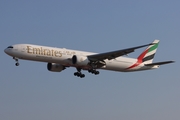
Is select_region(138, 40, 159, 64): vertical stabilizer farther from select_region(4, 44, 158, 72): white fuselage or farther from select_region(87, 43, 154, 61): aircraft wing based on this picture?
select_region(4, 44, 158, 72): white fuselage

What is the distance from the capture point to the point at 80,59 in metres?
64.4

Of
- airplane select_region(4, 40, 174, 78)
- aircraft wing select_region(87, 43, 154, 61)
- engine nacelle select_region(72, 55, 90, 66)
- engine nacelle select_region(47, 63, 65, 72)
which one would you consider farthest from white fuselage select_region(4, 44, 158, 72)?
engine nacelle select_region(47, 63, 65, 72)

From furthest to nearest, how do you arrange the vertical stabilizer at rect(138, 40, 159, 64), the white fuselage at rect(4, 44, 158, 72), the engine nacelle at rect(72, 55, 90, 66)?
the vertical stabilizer at rect(138, 40, 159, 64) → the engine nacelle at rect(72, 55, 90, 66) → the white fuselage at rect(4, 44, 158, 72)

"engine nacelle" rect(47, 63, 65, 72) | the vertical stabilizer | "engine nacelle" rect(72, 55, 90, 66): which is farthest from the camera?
the vertical stabilizer

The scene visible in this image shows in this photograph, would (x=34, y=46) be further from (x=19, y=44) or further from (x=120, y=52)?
(x=120, y=52)

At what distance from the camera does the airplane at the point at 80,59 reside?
62406 millimetres

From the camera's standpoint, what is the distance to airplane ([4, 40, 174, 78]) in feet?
205

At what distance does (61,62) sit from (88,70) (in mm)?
5852

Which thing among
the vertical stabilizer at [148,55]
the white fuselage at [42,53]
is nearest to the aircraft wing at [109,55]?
the white fuselage at [42,53]

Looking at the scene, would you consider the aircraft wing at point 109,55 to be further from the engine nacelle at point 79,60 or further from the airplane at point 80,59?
the engine nacelle at point 79,60

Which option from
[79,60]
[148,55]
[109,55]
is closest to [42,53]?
[79,60]

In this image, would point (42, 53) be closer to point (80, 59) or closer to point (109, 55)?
point (80, 59)

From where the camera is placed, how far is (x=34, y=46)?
6291cm

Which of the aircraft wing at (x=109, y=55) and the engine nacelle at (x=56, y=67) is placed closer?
the aircraft wing at (x=109, y=55)
